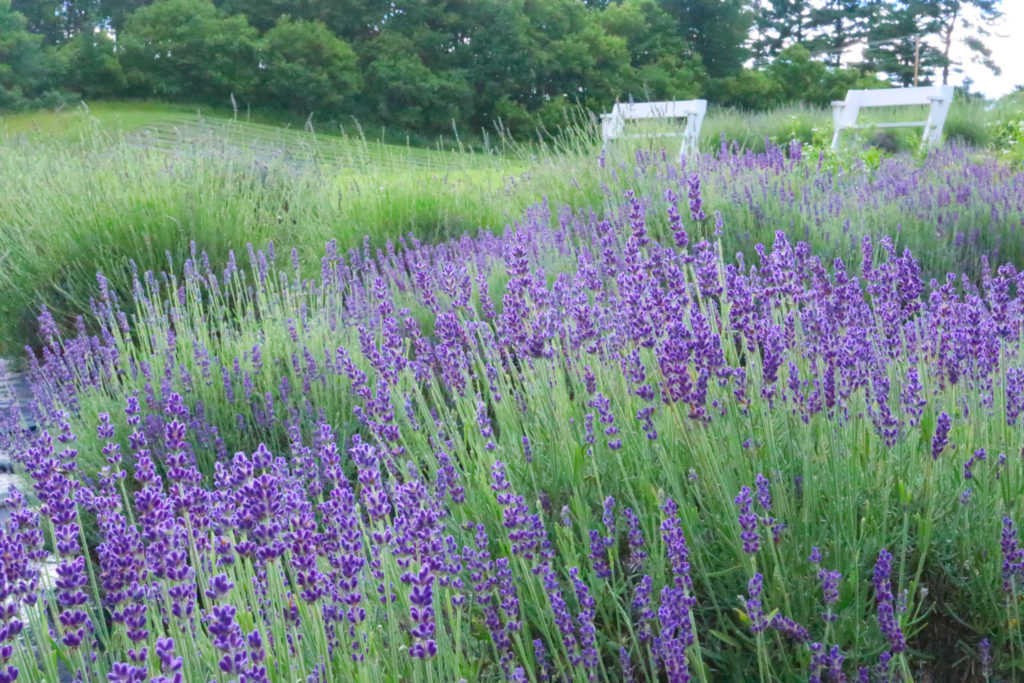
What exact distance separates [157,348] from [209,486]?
0.87 metres

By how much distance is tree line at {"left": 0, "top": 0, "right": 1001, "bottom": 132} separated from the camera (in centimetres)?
2319

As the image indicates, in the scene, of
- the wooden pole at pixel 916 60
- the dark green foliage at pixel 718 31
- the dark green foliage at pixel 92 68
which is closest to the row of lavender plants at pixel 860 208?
the wooden pole at pixel 916 60

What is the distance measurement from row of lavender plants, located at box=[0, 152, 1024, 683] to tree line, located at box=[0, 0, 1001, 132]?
21065 mm

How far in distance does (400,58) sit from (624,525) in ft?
77.3

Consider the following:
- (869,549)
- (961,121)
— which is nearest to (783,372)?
(869,549)

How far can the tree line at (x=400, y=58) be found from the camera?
23.2m

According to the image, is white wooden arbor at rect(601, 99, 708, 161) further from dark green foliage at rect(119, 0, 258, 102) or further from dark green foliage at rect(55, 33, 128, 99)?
dark green foliage at rect(55, 33, 128, 99)

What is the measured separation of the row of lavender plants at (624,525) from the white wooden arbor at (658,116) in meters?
4.91

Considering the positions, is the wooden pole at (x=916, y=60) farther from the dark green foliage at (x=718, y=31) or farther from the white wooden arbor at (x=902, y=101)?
the white wooden arbor at (x=902, y=101)

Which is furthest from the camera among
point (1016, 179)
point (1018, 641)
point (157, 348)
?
point (1016, 179)

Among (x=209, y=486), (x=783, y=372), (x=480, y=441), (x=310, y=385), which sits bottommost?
(x=209, y=486)

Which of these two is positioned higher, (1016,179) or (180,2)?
(180,2)

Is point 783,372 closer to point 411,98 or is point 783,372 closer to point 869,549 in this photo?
point 869,549

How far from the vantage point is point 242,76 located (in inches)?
926
